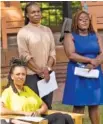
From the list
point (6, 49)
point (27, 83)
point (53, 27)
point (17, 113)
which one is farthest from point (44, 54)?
point (53, 27)

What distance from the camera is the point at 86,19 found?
20.2ft

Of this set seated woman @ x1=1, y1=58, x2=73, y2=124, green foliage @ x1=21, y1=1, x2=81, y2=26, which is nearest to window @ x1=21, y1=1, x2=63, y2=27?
green foliage @ x1=21, y1=1, x2=81, y2=26

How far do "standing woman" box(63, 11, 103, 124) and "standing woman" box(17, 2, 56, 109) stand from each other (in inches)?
12.7

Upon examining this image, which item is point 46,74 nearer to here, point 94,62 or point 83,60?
point 83,60

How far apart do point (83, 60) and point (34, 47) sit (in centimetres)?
59

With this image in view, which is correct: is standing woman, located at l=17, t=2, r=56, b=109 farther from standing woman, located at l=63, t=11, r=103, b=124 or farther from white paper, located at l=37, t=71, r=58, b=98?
standing woman, located at l=63, t=11, r=103, b=124

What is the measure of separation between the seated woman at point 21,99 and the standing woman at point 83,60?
77 centimetres

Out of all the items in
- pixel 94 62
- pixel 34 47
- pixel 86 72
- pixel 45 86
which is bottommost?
pixel 45 86

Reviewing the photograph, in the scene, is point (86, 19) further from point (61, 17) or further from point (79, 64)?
point (61, 17)

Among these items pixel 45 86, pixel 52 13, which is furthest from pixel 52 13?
pixel 45 86

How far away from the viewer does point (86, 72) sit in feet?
20.4

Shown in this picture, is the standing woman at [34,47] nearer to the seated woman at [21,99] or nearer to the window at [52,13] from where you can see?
the seated woman at [21,99]

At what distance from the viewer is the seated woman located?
538cm

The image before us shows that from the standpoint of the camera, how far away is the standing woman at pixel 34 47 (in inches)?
233
